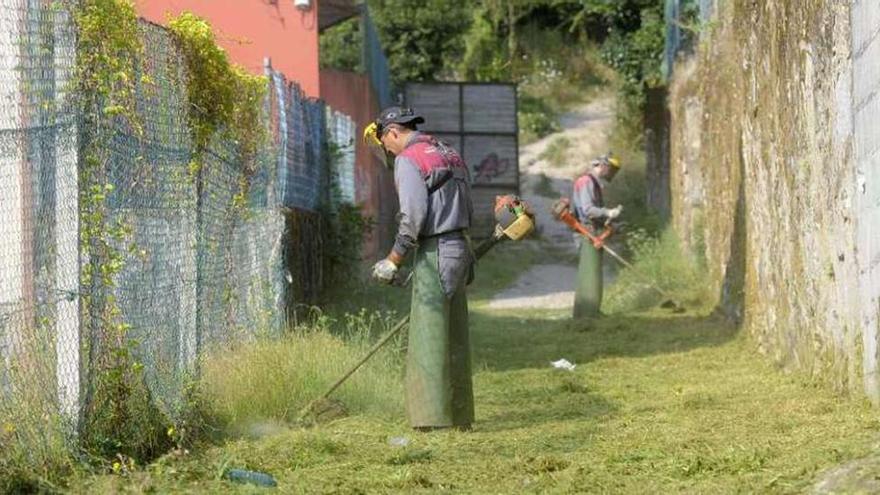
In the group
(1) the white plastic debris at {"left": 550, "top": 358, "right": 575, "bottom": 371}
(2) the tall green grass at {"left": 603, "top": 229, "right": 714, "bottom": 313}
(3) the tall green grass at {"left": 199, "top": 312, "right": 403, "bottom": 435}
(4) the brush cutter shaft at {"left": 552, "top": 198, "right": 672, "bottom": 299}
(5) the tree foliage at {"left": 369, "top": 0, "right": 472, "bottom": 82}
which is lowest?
(1) the white plastic debris at {"left": 550, "top": 358, "right": 575, "bottom": 371}

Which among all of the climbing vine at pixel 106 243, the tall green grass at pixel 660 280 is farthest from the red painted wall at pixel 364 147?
the climbing vine at pixel 106 243

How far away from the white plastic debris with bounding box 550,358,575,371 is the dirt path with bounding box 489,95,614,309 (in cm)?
765

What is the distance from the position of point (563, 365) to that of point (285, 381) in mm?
3622

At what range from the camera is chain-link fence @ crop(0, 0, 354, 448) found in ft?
24.9

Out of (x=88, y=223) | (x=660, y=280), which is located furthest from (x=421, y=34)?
(x=88, y=223)

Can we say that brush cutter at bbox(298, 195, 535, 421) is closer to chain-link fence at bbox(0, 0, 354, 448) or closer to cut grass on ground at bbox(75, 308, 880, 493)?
cut grass on ground at bbox(75, 308, 880, 493)

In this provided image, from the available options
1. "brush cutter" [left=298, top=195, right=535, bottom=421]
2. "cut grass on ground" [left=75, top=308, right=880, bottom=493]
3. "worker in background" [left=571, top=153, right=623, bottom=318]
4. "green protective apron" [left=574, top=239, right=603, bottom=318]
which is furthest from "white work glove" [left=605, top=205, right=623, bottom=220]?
"brush cutter" [left=298, top=195, right=535, bottom=421]

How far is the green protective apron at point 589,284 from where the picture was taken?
18109mm

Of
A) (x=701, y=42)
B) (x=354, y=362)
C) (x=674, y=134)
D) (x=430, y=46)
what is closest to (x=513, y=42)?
(x=430, y=46)

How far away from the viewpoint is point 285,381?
10172mm

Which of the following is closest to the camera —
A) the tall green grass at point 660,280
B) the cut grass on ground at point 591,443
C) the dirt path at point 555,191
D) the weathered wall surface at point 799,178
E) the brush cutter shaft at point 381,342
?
the cut grass on ground at point 591,443

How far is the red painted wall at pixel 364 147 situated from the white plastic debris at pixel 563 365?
726cm

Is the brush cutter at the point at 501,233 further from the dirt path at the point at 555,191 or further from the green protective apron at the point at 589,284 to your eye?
the dirt path at the point at 555,191

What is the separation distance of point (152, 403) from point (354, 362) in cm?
223
